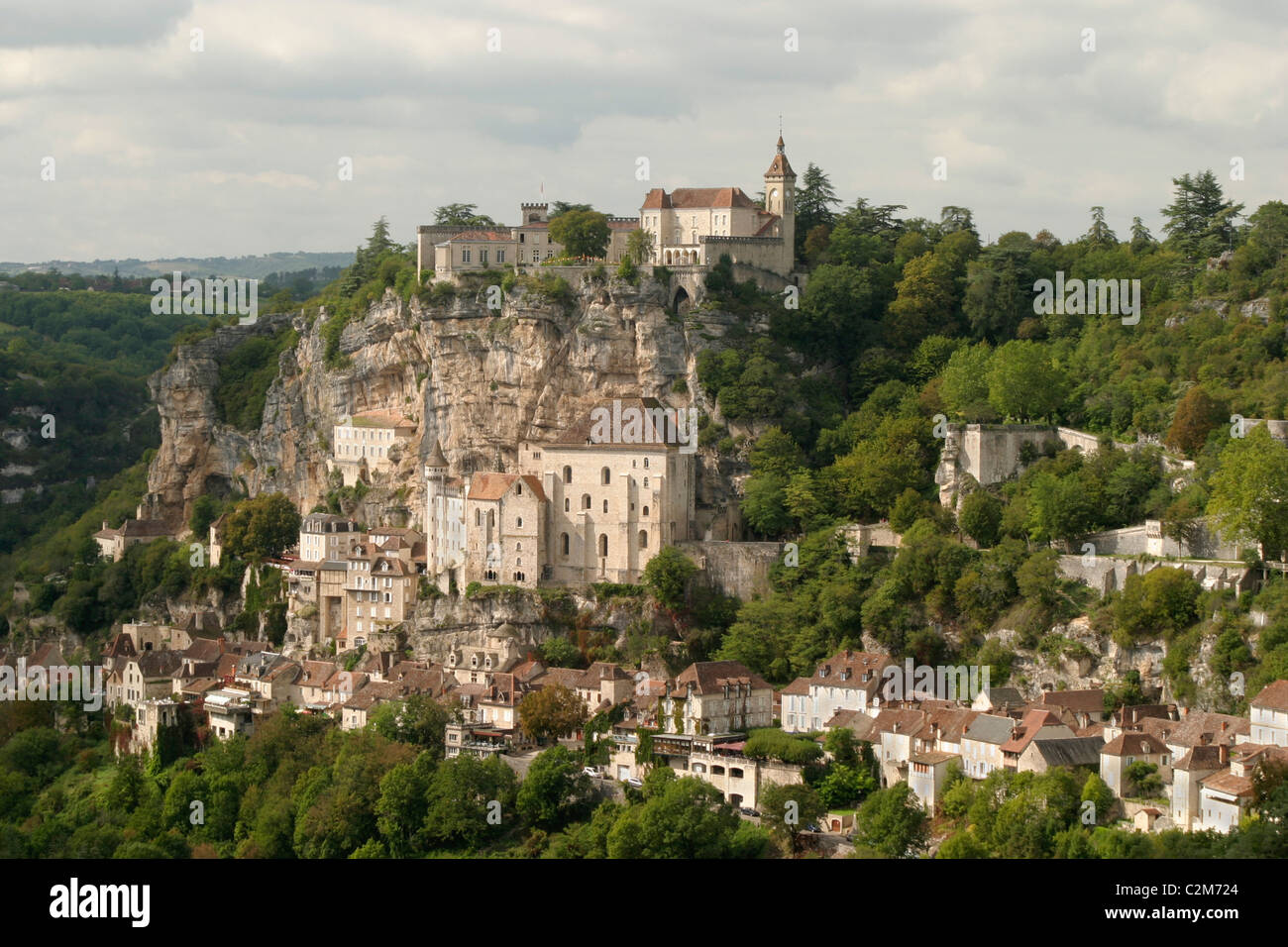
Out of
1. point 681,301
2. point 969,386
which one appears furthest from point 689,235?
point 969,386

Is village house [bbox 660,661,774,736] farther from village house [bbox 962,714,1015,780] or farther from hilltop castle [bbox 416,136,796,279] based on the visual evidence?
hilltop castle [bbox 416,136,796,279]

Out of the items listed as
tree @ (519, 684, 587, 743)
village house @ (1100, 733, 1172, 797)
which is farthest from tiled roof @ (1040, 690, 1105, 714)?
tree @ (519, 684, 587, 743)

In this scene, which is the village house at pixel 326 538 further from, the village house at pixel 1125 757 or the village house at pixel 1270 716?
the village house at pixel 1270 716

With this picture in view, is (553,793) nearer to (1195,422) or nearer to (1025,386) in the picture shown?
(1025,386)
